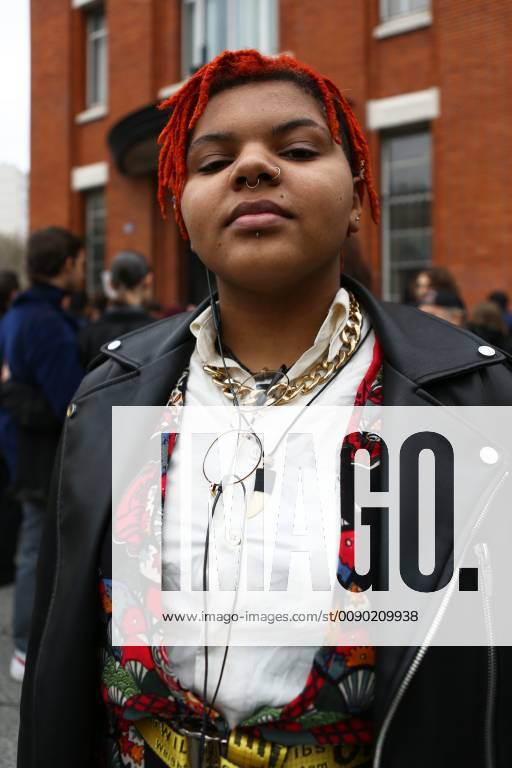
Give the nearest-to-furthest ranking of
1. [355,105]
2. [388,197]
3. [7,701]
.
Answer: [7,701]
[355,105]
[388,197]

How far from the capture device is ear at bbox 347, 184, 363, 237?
1555 mm

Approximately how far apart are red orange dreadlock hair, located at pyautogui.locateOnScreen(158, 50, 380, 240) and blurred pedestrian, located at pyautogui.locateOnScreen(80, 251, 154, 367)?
8.69ft

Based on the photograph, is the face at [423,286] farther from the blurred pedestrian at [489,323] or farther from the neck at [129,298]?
the neck at [129,298]

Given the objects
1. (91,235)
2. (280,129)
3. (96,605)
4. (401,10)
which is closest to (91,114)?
(91,235)

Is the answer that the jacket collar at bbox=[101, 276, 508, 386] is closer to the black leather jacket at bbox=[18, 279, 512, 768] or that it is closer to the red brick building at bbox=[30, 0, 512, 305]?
the black leather jacket at bbox=[18, 279, 512, 768]

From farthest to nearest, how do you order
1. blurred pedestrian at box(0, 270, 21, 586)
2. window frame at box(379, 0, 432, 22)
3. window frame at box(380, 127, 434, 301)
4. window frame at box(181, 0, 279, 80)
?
window frame at box(181, 0, 279, 80) < window frame at box(380, 127, 434, 301) < window frame at box(379, 0, 432, 22) < blurred pedestrian at box(0, 270, 21, 586)

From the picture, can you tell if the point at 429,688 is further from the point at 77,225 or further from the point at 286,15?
the point at 77,225

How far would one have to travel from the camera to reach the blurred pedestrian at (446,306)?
14.0 feet

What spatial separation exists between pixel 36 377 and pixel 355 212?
2.60 metres

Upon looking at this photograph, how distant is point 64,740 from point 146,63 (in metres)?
11.8

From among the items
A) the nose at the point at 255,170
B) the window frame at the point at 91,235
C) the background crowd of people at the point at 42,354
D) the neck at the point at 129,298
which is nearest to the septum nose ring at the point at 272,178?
the nose at the point at 255,170

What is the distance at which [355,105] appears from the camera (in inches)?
366

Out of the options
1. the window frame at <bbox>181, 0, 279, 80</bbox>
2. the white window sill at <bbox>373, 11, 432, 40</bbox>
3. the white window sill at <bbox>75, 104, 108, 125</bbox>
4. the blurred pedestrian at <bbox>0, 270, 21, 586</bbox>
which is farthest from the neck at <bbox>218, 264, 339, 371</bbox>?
the white window sill at <bbox>75, 104, 108, 125</bbox>

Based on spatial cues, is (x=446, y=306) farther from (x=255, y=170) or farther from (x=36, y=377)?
(x=255, y=170)
